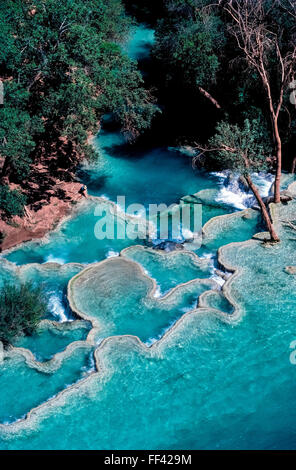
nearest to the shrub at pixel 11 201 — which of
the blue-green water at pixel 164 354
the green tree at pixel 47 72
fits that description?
the green tree at pixel 47 72

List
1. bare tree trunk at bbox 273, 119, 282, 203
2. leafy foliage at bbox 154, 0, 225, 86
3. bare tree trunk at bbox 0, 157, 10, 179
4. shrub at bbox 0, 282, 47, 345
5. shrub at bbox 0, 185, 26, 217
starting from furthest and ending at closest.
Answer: leafy foliage at bbox 154, 0, 225, 86 < bare tree trunk at bbox 0, 157, 10, 179 < bare tree trunk at bbox 273, 119, 282, 203 < shrub at bbox 0, 185, 26, 217 < shrub at bbox 0, 282, 47, 345

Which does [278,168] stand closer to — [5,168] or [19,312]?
[5,168]

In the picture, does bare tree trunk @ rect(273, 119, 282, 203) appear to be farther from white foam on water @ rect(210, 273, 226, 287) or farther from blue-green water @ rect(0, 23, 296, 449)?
white foam on water @ rect(210, 273, 226, 287)

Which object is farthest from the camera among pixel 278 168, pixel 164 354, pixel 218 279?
pixel 278 168

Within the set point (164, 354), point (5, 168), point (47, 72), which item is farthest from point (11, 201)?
point (164, 354)

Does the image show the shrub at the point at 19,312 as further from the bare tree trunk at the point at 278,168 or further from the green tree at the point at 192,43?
the green tree at the point at 192,43

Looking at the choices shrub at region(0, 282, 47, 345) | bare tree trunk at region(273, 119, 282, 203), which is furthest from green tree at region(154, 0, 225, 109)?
shrub at region(0, 282, 47, 345)
